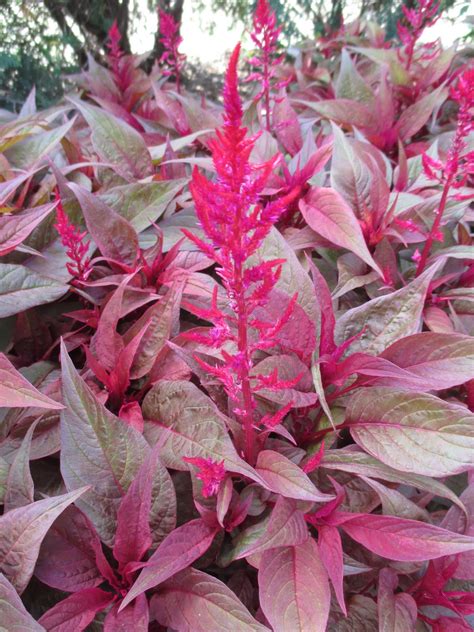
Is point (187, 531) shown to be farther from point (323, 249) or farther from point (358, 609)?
point (323, 249)

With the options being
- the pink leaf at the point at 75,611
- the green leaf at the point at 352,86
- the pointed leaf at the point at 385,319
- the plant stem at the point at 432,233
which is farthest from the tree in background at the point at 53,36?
the pink leaf at the point at 75,611

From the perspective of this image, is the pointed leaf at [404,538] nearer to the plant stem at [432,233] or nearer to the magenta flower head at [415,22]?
the plant stem at [432,233]

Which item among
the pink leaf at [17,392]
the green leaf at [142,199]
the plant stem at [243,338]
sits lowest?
the pink leaf at [17,392]

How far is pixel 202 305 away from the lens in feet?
3.32

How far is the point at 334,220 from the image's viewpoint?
1134mm

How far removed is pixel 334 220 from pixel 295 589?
2.54 feet

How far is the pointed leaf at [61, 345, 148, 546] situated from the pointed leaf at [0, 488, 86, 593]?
0.24 feet

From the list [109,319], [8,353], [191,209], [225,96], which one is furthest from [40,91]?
[225,96]

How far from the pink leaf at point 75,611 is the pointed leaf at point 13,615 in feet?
0.29

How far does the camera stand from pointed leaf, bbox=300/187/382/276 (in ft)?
3.51

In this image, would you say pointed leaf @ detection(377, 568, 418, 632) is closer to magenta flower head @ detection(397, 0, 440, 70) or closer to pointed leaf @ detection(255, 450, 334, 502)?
pointed leaf @ detection(255, 450, 334, 502)

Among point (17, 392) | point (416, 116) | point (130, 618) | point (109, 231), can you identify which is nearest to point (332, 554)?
point (130, 618)

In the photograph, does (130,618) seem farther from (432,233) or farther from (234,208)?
(432,233)

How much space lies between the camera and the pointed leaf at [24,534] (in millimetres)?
703
